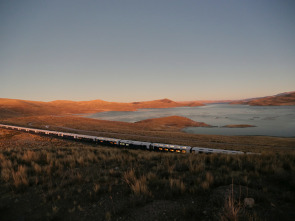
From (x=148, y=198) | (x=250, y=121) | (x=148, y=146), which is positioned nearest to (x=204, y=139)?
(x=148, y=146)

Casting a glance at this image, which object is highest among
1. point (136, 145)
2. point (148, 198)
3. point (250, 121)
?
point (148, 198)

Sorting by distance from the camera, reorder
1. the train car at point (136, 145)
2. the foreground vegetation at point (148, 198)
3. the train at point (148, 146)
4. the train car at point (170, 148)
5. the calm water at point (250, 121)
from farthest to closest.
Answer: the calm water at point (250, 121) → the train car at point (136, 145) → the train car at point (170, 148) → the train at point (148, 146) → the foreground vegetation at point (148, 198)

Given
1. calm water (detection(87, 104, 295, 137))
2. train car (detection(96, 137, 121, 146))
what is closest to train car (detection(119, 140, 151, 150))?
train car (detection(96, 137, 121, 146))

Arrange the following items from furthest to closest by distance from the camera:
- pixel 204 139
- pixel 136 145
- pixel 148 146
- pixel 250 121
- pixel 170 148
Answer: pixel 250 121, pixel 204 139, pixel 136 145, pixel 148 146, pixel 170 148

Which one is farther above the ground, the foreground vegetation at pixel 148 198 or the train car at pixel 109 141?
the foreground vegetation at pixel 148 198

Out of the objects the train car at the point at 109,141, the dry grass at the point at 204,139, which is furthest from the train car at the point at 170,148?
the dry grass at the point at 204,139

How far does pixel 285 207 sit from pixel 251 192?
2.57 ft

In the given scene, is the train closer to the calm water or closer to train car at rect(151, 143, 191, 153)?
train car at rect(151, 143, 191, 153)

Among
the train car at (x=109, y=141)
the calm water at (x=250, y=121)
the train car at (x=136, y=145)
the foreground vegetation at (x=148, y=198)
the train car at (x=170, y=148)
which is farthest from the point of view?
the calm water at (x=250, y=121)

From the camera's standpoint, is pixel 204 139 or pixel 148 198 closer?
pixel 148 198

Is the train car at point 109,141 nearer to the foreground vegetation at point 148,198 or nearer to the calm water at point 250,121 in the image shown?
the foreground vegetation at point 148,198

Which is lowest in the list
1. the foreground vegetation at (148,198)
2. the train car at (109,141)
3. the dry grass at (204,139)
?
the dry grass at (204,139)

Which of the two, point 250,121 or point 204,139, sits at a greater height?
point 250,121

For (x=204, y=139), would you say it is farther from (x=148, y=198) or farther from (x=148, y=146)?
(x=148, y=198)
